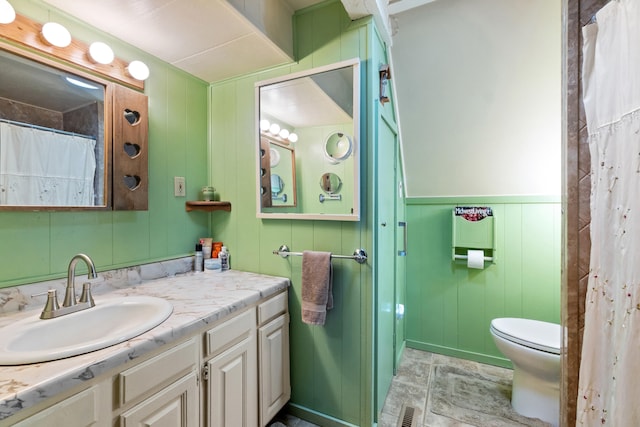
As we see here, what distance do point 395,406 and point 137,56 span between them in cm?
255

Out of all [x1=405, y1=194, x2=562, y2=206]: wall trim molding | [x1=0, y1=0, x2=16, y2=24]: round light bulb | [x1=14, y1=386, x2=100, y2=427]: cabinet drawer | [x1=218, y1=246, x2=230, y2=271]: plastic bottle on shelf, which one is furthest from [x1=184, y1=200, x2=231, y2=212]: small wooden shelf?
[x1=405, y1=194, x2=562, y2=206]: wall trim molding

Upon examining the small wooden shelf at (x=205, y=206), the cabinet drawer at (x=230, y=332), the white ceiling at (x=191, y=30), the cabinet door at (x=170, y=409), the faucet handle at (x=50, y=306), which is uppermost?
the white ceiling at (x=191, y=30)

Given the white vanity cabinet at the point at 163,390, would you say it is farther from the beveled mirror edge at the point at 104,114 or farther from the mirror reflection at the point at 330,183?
the mirror reflection at the point at 330,183

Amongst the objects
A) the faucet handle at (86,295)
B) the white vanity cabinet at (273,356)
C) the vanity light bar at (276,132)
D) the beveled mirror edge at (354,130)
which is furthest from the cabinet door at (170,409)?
the vanity light bar at (276,132)

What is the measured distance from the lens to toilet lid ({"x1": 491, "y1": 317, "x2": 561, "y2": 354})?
5.00 ft

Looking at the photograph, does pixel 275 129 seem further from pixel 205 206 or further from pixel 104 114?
pixel 104 114

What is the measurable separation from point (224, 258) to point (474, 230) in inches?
75.4

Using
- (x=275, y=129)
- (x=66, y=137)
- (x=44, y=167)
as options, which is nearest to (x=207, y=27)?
(x=275, y=129)

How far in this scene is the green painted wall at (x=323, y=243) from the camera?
1431 mm

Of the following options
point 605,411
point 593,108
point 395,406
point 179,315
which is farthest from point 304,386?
point 593,108

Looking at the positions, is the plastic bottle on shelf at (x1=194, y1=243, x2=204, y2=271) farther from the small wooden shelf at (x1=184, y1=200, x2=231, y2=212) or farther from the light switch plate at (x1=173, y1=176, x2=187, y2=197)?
the light switch plate at (x1=173, y1=176, x2=187, y2=197)

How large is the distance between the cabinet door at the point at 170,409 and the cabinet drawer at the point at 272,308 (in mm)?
401

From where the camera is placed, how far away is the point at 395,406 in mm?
1705

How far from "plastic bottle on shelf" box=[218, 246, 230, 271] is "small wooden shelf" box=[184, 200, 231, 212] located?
0.88 ft
